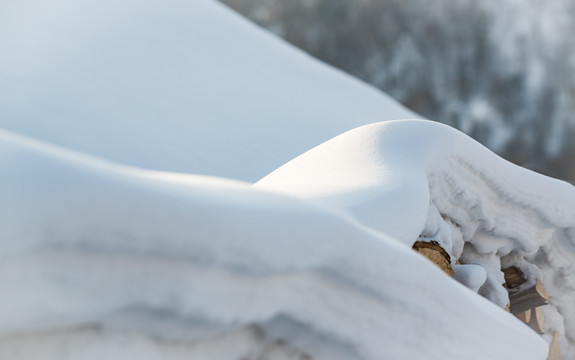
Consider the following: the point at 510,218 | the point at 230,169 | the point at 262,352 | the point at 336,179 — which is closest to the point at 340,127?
the point at 230,169

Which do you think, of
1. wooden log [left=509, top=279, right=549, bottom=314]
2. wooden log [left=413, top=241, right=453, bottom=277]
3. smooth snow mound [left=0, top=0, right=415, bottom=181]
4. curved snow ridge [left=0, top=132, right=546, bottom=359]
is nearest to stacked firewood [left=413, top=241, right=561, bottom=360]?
wooden log [left=509, top=279, right=549, bottom=314]

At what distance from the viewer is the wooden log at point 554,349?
1.76 m

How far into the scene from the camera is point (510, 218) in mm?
1603

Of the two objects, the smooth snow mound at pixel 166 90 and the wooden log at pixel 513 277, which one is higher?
the wooden log at pixel 513 277

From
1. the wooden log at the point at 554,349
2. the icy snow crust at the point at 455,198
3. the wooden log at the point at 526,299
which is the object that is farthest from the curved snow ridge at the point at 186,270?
the wooden log at the point at 554,349

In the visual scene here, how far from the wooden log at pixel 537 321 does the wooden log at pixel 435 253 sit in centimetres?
42

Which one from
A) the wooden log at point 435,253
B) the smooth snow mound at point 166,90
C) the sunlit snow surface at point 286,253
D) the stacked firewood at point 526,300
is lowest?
the smooth snow mound at point 166,90

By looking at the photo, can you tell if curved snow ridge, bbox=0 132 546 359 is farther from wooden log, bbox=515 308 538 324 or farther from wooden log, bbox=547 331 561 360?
wooden log, bbox=547 331 561 360

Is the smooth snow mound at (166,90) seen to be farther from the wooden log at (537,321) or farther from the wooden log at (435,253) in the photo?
the wooden log at (435,253)

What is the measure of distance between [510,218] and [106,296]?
45.7 inches

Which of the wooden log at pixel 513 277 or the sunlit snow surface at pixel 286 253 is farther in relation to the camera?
the wooden log at pixel 513 277

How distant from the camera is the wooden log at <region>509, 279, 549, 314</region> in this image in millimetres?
1680

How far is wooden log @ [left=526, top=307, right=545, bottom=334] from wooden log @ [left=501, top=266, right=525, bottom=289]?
0.08 m

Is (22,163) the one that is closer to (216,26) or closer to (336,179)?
(336,179)
